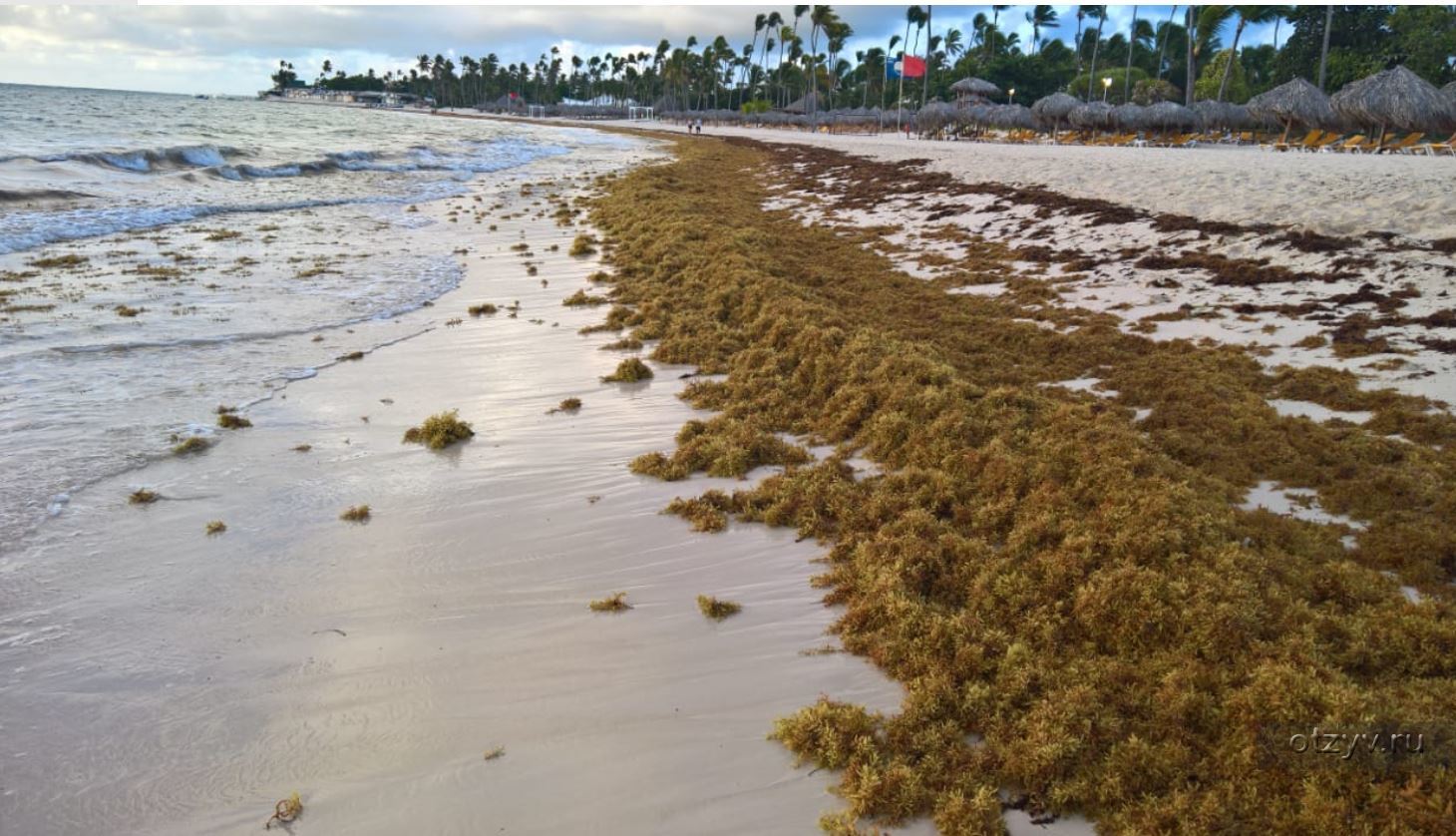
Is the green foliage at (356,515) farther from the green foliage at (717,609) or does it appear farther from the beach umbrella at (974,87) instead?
the beach umbrella at (974,87)

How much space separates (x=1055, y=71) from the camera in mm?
80438

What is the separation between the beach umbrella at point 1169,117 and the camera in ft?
124

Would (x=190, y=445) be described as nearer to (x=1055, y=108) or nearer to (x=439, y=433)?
(x=439, y=433)

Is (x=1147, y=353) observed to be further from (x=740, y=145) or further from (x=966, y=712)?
(x=740, y=145)

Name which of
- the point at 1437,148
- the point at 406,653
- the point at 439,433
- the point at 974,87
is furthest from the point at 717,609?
Result: the point at 974,87

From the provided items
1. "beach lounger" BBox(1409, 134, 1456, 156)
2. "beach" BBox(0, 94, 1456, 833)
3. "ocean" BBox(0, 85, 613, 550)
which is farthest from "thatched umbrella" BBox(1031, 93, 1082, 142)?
"beach" BBox(0, 94, 1456, 833)

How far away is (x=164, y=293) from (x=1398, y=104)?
34.7 m

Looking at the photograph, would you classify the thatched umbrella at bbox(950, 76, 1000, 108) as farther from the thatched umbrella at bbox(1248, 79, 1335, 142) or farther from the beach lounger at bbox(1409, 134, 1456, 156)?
the beach lounger at bbox(1409, 134, 1456, 156)

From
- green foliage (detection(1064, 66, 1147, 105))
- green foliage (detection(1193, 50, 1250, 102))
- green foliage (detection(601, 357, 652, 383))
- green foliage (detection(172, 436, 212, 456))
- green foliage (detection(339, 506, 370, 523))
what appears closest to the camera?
green foliage (detection(339, 506, 370, 523))

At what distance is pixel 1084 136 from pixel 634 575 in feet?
153

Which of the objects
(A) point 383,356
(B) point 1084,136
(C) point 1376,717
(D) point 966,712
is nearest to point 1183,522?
(C) point 1376,717

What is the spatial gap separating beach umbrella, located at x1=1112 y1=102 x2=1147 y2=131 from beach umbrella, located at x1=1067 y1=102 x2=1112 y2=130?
0.42m

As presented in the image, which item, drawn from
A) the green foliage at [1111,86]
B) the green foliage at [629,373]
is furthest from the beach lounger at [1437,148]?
the green foliage at [1111,86]

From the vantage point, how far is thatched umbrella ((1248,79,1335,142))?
29.5 m
